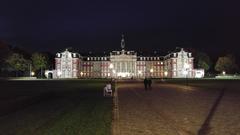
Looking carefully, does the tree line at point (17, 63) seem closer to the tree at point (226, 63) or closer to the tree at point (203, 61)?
the tree at point (203, 61)

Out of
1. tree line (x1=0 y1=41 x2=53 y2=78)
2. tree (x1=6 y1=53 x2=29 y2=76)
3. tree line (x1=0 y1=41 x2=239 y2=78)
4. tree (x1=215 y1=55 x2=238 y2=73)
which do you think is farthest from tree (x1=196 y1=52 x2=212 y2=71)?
tree (x1=6 y1=53 x2=29 y2=76)

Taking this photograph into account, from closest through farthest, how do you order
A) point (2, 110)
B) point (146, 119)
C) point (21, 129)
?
point (21, 129), point (146, 119), point (2, 110)

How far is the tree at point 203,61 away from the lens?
169 metres

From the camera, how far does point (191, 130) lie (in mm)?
14469

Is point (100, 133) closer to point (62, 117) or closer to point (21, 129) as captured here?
point (21, 129)

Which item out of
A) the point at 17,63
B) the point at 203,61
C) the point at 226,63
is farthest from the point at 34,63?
the point at 226,63

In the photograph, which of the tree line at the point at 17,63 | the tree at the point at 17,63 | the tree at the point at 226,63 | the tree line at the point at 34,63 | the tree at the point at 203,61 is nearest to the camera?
the tree line at the point at 17,63

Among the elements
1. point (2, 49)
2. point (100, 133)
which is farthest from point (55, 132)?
point (2, 49)

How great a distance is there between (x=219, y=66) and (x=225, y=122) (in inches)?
5537

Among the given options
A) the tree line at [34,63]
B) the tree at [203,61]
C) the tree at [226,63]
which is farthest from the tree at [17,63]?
the tree at [203,61]

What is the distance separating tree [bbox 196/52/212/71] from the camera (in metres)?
169

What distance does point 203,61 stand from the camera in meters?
172

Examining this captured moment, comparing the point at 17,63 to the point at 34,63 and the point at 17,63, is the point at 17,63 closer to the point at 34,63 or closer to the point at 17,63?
the point at 17,63

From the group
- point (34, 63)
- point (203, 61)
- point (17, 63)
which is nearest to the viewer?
point (17, 63)
